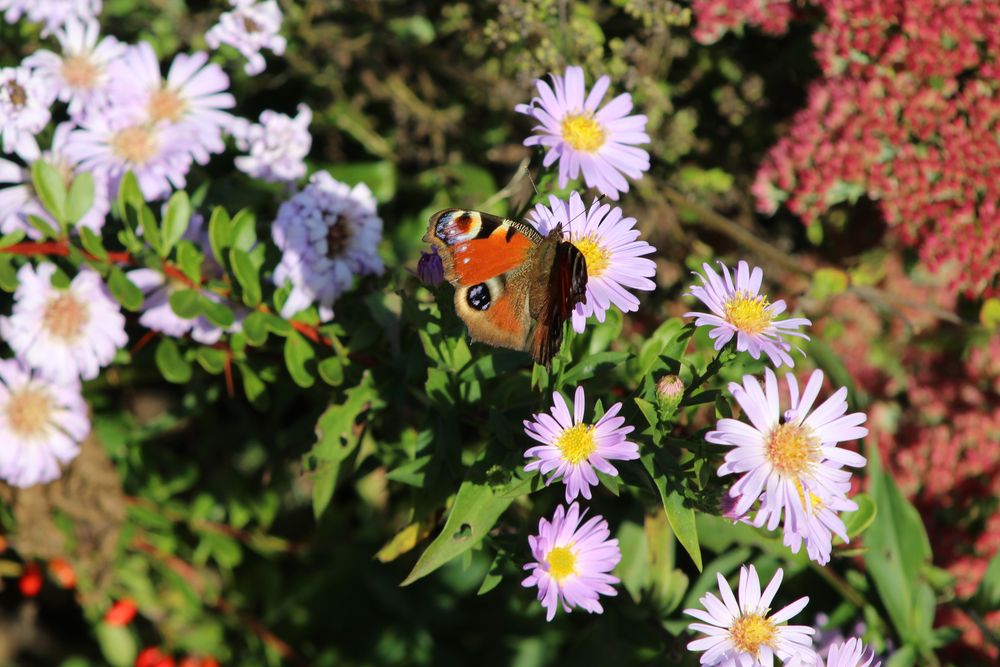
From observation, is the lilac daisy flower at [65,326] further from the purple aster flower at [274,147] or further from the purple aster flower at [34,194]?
the purple aster flower at [274,147]

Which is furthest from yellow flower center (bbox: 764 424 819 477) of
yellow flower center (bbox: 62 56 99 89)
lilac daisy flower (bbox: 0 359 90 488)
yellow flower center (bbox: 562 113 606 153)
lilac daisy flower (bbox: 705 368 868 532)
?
yellow flower center (bbox: 62 56 99 89)

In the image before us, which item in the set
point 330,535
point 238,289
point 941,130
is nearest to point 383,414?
point 238,289

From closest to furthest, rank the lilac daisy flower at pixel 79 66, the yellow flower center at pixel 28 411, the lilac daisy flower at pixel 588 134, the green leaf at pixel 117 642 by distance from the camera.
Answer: the lilac daisy flower at pixel 588 134, the lilac daisy flower at pixel 79 66, the yellow flower center at pixel 28 411, the green leaf at pixel 117 642

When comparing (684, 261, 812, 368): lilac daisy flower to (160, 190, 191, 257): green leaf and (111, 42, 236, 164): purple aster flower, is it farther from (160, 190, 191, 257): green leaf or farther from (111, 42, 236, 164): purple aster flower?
(111, 42, 236, 164): purple aster flower

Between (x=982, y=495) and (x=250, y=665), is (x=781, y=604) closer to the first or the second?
(x=982, y=495)

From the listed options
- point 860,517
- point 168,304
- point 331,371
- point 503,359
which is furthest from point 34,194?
point 860,517

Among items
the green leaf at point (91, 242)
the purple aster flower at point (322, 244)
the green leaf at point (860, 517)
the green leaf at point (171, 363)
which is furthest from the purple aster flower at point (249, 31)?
the green leaf at point (860, 517)
